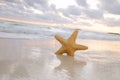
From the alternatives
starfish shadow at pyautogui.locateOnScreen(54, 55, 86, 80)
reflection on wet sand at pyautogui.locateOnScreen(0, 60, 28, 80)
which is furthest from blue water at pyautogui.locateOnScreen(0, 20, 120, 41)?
reflection on wet sand at pyautogui.locateOnScreen(0, 60, 28, 80)

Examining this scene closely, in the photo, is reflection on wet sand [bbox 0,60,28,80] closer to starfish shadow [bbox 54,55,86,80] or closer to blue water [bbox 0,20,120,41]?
starfish shadow [bbox 54,55,86,80]

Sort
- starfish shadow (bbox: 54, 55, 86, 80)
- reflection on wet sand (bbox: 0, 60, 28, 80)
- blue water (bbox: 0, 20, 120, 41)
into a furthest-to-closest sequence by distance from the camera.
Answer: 1. blue water (bbox: 0, 20, 120, 41)
2. starfish shadow (bbox: 54, 55, 86, 80)
3. reflection on wet sand (bbox: 0, 60, 28, 80)

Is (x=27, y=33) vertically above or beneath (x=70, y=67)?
beneath

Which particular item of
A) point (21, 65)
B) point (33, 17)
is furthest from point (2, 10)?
point (21, 65)

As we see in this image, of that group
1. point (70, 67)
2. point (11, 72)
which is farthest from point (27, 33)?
point (11, 72)

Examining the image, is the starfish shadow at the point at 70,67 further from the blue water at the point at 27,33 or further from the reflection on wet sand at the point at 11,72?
the blue water at the point at 27,33

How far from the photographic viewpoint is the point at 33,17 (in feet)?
76.3

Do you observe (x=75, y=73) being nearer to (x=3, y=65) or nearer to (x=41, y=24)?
(x=3, y=65)

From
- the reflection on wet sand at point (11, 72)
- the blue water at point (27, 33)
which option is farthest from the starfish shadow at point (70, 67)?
the blue water at point (27, 33)

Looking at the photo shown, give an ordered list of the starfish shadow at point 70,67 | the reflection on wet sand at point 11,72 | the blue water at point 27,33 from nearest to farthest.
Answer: the reflection on wet sand at point 11,72, the starfish shadow at point 70,67, the blue water at point 27,33

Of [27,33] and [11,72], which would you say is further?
[27,33]

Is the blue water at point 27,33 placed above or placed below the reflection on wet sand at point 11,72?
below

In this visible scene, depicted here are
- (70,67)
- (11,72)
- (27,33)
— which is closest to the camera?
(11,72)

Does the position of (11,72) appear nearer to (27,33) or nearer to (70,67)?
(70,67)
